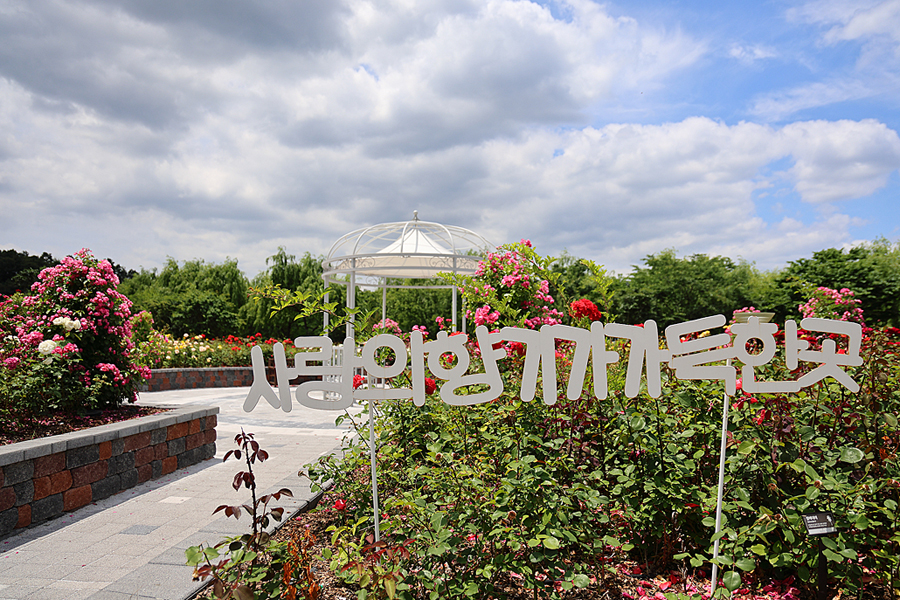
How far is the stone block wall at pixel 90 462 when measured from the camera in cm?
328

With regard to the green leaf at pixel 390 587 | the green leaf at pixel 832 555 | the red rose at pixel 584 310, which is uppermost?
the red rose at pixel 584 310

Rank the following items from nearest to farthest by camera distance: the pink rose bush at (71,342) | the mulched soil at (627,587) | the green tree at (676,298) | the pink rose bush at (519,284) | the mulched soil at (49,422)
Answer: the mulched soil at (627,587)
the mulched soil at (49,422)
the pink rose bush at (71,342)
the pink rose bush at (519,284)
the green tree at (676,298)

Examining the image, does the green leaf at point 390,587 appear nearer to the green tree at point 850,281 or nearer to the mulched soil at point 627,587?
the mulched soil at point 627,587

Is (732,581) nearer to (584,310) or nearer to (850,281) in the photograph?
(584,310)

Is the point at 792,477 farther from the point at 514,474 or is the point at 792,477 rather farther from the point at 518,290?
the point at 518,290

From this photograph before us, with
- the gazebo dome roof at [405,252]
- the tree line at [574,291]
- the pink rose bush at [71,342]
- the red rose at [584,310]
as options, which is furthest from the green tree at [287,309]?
the red rose at [584,310]

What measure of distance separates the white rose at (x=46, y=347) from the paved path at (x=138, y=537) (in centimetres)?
137

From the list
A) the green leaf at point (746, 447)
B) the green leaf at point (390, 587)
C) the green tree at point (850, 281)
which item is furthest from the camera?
the green tree at point (850, 281)

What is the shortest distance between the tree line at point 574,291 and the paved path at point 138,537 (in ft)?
26.6

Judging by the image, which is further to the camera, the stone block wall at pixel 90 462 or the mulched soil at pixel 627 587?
the stone block wall at pixel 90 462

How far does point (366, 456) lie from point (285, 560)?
46.2 inches

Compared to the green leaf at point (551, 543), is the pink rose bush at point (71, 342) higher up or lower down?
higher up

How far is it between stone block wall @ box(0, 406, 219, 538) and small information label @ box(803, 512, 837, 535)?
13.3 feet

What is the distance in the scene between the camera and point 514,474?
205 centimetres
